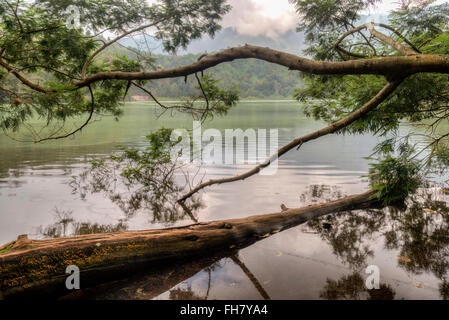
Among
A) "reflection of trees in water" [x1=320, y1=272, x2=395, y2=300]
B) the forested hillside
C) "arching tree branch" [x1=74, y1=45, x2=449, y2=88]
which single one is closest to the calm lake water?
"reflection of trees in water" [x1=320, y1=272, x2=395, y2=300]

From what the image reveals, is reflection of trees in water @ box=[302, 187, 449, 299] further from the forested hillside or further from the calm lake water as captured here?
the forested hillside

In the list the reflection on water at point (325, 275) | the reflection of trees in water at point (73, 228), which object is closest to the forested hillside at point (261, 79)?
the reflection of trees in water at point (73, 228)

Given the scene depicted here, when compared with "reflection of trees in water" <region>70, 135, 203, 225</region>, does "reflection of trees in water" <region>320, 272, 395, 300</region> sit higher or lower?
lower

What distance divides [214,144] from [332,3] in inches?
479

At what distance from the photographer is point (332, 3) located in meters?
5.19

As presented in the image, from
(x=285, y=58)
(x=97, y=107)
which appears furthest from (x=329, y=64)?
(x=97, y=107)

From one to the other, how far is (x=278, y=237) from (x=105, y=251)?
2.47m

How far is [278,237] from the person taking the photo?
4.35m

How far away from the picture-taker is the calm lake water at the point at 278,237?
2951mm

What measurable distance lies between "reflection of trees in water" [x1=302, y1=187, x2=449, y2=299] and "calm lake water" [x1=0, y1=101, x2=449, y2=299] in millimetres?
14

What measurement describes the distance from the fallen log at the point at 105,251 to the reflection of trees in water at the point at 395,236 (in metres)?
1.24

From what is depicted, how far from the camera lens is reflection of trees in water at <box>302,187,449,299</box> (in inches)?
125
